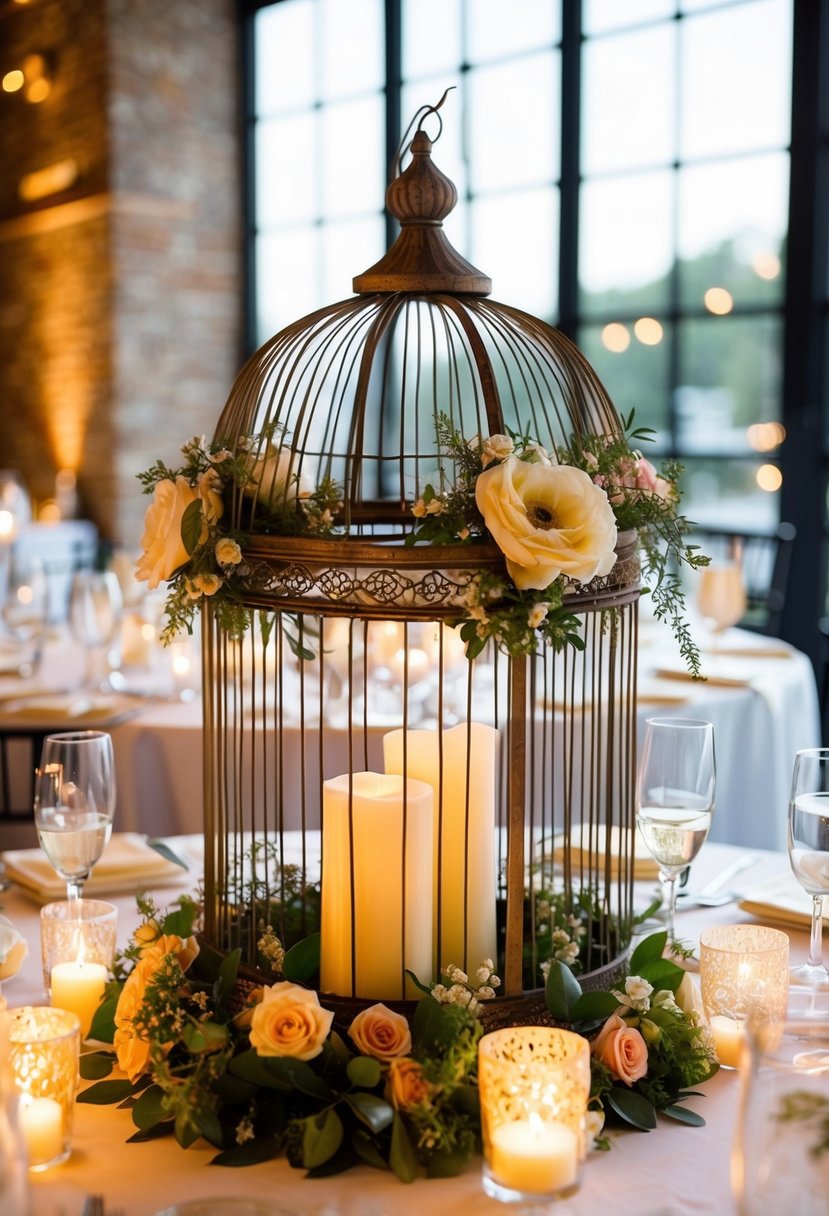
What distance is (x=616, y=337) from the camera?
19.7ft

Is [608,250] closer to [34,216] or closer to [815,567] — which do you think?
[815,567]

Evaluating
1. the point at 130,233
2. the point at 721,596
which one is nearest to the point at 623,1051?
the point at 721,596

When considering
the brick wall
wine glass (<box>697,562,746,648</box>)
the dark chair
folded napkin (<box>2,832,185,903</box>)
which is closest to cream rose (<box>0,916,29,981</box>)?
folded napkin (<box>2,832,185,903</box>)

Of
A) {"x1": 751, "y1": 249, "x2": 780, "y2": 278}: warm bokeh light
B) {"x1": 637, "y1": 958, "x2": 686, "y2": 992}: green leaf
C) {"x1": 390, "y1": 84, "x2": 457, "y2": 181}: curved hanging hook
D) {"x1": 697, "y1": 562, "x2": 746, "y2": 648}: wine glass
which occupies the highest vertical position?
{"x1": 751, "y1": 249, "x2": 780, "y2": 278}: warm bokeh light

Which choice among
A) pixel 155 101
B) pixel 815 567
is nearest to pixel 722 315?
pixel 815 567

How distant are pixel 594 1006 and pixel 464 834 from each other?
0.21m

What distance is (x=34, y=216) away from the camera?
7930mm

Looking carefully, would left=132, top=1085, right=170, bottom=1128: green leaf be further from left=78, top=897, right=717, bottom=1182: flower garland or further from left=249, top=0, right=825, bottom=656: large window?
left=249, top=0, right=825, bottom=656: large window

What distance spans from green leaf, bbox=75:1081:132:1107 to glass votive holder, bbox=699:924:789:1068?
577 millimetres

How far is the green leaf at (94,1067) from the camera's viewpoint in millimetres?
1277

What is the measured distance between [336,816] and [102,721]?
1.90m

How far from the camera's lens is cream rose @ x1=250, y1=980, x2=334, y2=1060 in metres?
1.13

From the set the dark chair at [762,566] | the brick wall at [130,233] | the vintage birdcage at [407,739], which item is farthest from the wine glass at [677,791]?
the brick wall at [130,233]

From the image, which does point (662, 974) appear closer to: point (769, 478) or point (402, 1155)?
point (402, 1155)
